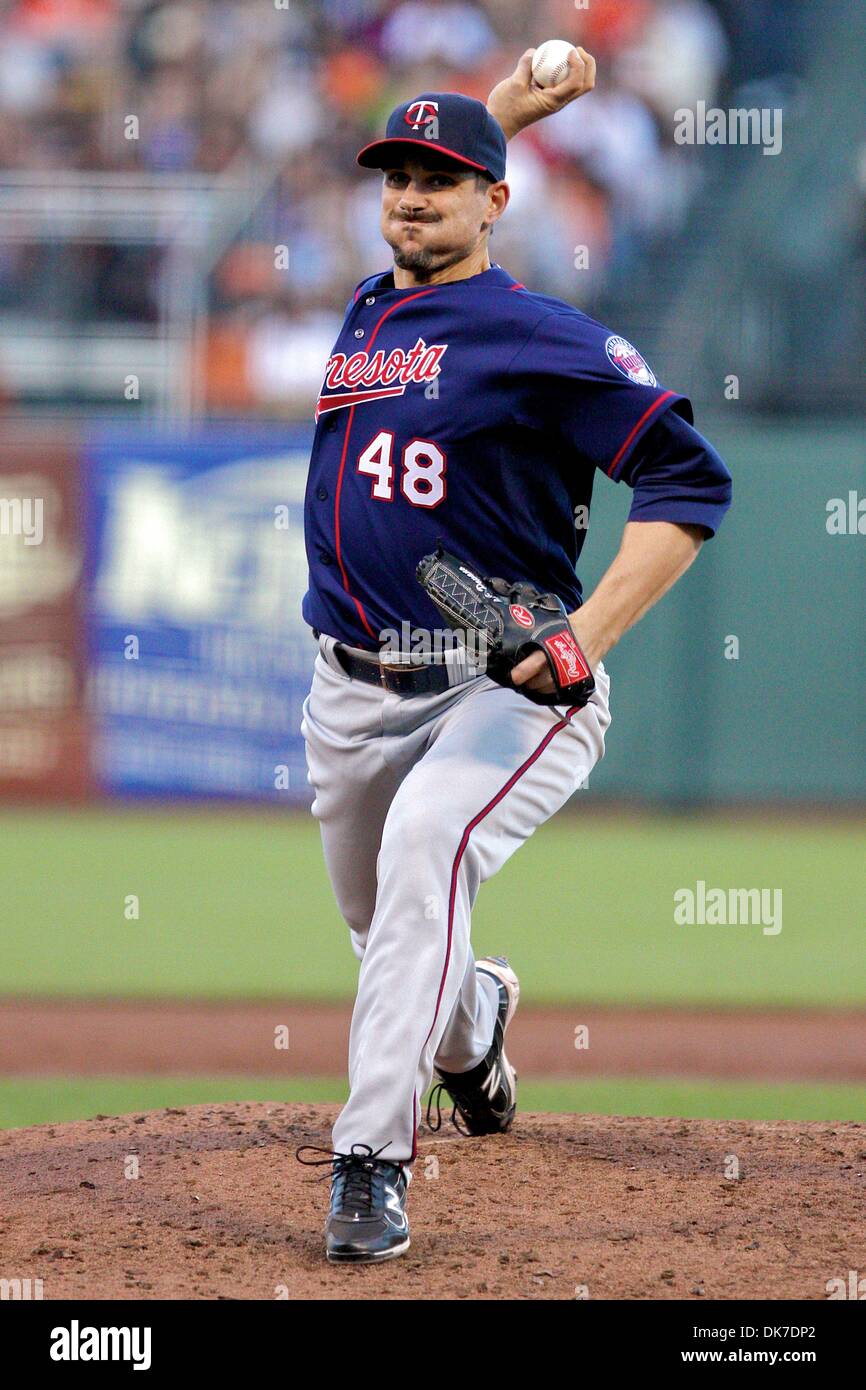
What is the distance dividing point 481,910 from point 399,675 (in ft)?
14.2

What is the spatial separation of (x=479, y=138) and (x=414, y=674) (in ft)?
3.18

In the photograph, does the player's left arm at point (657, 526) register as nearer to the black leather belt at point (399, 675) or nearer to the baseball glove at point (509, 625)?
the baseball glove at point (509, 625)

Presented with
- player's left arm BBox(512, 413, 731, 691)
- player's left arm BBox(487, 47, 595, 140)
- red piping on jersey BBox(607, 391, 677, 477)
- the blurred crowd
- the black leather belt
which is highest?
the blurred crowd

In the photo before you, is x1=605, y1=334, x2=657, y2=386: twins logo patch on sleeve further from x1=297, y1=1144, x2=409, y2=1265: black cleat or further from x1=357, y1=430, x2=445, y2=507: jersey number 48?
x1=297, y1=1144, x2=409, y2=1265: black cleat

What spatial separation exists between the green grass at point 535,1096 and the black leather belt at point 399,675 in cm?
162

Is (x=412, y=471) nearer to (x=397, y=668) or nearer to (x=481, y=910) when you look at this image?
(x=397, y=668)

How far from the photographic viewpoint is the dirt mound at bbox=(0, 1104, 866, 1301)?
2781 mm

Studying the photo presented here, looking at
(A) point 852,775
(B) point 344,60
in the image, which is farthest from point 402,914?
(B) point 344,60

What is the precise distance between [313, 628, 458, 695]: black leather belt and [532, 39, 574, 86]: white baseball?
1338 millimetres

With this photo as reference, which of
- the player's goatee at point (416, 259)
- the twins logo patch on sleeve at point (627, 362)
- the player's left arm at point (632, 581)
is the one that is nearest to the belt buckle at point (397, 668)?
the player's left arm at point (632, 581)

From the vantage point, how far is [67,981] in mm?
6188

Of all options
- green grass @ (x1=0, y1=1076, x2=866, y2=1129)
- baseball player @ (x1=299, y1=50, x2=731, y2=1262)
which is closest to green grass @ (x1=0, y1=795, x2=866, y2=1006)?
green grass @ (x1=0, y1=1076, x2=866, y2=1129)

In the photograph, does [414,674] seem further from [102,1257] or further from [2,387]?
[2,387]

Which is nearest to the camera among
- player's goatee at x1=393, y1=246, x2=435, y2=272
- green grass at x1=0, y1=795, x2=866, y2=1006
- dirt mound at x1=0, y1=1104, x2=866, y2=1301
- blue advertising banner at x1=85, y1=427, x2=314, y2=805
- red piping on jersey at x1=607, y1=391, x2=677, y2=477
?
dirt mound at x1=0, y1=1104, x2=866, y2=1301
